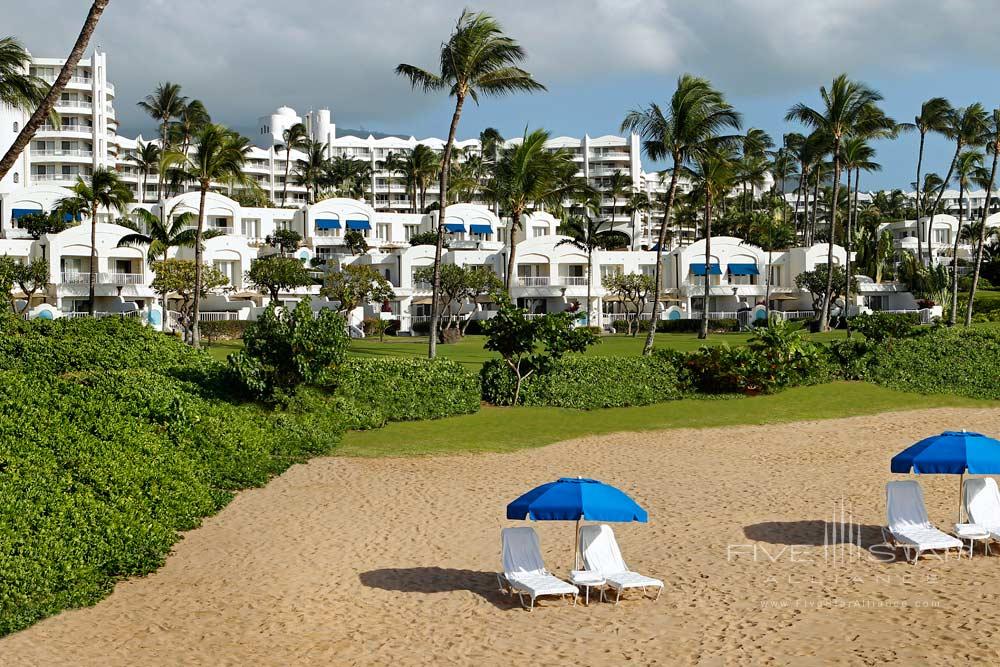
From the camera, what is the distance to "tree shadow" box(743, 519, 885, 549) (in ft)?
48.9

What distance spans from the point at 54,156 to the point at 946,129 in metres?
72.9

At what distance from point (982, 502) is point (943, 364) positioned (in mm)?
19460

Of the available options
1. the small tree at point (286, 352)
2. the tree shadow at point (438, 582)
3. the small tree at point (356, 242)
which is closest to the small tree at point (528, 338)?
the small tree at point (286, 352)

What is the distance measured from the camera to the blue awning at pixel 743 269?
71812 millimetres

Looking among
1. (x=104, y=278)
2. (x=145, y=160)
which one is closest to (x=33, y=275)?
(x=104, y=278)

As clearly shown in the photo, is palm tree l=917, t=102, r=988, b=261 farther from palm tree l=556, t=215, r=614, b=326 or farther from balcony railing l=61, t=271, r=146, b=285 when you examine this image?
balcony railing l=61, t=271, r=146, b=285

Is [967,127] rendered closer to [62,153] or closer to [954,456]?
[954,456]

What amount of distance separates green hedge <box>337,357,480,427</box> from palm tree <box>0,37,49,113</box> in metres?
11.0

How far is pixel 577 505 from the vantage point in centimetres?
1209

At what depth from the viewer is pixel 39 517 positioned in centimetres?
1370

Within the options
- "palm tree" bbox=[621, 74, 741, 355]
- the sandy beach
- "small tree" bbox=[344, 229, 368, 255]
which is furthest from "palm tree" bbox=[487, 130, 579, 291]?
"small tree" bbox=[344, 229, 368, 255]

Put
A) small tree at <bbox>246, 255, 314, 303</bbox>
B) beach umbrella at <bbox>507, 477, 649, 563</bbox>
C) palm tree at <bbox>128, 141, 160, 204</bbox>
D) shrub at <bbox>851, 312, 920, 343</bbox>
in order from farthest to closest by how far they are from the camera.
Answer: palm tree at <bbox>128, 141, 160, 204</bbox>, small tree at <bbox>246, 255, 314, 303</bbox>, shrub at <bbox>851, 312, 920, 343</bbox>, beach umbrella at <bbox>507, 477, 649, 563</bbox>

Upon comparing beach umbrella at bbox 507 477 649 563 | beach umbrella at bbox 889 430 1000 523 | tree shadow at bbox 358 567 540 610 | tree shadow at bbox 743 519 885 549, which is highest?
beach umbrella at bbox 889 430 1000 523

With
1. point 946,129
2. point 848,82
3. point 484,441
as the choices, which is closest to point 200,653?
point 484,441
